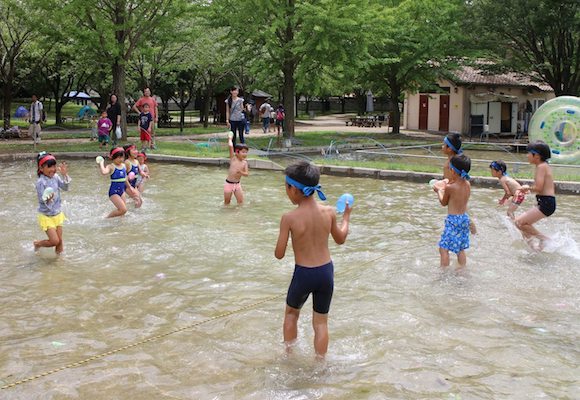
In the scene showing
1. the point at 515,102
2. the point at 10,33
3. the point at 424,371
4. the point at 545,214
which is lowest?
the point at 424,371

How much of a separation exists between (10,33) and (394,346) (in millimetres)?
28419

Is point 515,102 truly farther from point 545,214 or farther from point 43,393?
point 43,393

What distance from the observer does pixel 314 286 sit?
4902 millimetres

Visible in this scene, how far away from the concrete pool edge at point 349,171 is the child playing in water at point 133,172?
19.9 feet

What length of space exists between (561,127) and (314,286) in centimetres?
1454

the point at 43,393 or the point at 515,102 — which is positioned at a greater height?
the point at 515,102

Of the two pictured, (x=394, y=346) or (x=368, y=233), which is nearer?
(x=394, y=346)

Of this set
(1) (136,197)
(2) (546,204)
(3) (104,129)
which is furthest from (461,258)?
(3) (104,129)

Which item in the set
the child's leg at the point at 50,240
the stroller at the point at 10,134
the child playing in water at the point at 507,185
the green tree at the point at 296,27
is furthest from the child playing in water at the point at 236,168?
the stroller at the point at 10,134

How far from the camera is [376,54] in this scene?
30.3 metres

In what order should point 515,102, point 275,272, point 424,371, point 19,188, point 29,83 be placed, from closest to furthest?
point 424,371 < point 275,272 < point 19,188 < point 515,102 < point 29,83

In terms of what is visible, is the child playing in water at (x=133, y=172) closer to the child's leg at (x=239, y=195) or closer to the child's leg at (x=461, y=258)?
the child's leg at (x=239, y=195)

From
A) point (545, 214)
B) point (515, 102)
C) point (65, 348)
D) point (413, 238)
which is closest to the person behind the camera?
point (65, 348)

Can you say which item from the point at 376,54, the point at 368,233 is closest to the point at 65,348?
the point at 368,233
